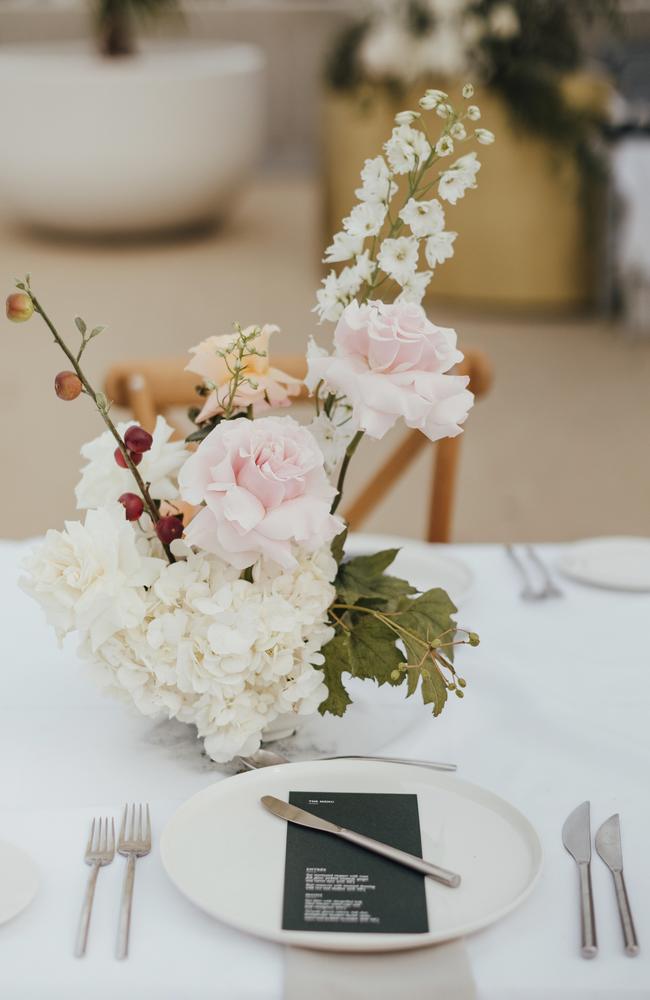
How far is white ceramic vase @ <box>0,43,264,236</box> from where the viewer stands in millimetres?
5066

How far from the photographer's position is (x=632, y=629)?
44.1 inches

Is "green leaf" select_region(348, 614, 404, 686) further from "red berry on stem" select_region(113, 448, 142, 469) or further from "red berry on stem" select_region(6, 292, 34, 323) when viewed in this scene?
"red berry on stem" select_region(6, 292, 34, 323)

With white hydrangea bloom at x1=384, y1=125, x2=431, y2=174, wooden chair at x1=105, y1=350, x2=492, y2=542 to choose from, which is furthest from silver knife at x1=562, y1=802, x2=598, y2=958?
wooden chair at x1=105, y1=350, x2=492, y2=542

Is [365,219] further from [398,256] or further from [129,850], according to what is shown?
[129,850]

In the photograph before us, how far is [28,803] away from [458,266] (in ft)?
12.6

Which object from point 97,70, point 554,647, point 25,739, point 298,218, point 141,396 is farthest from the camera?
point 298,218

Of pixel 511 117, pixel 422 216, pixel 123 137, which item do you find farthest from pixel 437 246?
pixel 123 137

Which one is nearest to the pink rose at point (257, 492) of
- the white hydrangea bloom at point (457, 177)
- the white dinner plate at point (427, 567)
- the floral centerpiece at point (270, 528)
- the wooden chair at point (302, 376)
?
the floral centerpiece at point (270, 528)

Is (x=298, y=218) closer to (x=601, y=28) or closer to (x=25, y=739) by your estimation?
(x=601, y=28)

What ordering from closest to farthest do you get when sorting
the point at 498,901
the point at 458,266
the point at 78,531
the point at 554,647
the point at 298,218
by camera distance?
1. the point at 498,901
2. the point at 78,531
3. the point at 554,647
4. the point at 458,266
5. the point at 298,218

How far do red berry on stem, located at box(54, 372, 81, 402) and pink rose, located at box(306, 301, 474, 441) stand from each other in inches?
6.2

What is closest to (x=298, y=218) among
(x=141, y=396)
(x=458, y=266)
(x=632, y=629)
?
(x=458, y=266)

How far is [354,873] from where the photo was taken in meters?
0.75

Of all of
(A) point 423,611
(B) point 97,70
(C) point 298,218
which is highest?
(A) point 423,611
